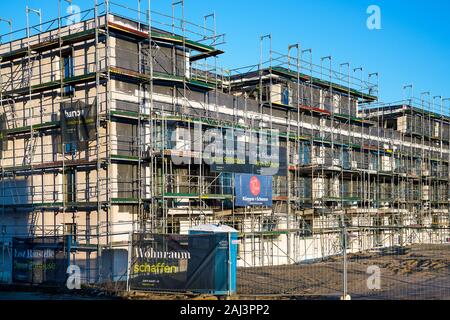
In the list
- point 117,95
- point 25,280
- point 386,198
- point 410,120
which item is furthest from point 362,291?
point 410,120

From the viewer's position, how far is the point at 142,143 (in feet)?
87.1

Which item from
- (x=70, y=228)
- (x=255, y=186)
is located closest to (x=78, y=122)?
(x=70, y=228)

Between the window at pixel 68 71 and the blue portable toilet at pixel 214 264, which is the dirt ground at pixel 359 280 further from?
the window at pixel 68 71

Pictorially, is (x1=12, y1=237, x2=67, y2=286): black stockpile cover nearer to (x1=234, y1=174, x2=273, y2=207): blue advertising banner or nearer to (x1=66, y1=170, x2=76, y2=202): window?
(x1=66, y1=170, x2=76, y2=202): window

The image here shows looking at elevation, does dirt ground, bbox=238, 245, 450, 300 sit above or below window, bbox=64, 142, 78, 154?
below

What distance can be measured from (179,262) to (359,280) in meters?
6.37

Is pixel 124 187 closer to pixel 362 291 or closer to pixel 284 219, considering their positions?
pixel 284 219

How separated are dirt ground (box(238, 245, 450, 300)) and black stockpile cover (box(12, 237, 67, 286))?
607 cm

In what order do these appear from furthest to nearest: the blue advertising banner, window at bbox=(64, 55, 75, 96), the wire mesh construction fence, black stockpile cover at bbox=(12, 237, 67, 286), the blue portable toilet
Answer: the blue advertising banner, window at bbox=(64, 55, 75, 96), black stockpile cover at bbox=(12, 237, 67, 286), the wire mesh construction fence, the blue portable toilet

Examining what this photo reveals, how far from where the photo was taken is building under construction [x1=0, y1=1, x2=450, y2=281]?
2572 centimetres

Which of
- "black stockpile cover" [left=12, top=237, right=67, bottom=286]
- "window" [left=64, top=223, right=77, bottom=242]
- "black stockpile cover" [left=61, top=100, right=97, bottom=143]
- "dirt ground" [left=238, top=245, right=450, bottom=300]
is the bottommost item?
"dirt ground" [left=238, top=245, right=450, bottom=300]

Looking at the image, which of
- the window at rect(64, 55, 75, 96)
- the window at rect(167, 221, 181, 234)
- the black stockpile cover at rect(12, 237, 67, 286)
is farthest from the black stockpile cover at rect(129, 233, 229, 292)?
the window at rect(64, 55, 75, 96)

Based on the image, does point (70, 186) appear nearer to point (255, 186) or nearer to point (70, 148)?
point (70, 148)

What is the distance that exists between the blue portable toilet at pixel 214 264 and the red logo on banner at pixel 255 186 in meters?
12.4
